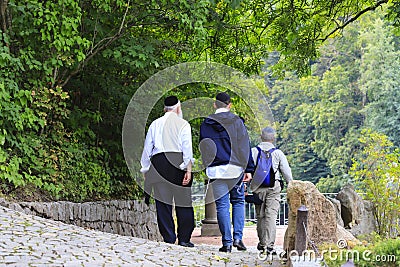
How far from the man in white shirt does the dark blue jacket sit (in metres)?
0.23

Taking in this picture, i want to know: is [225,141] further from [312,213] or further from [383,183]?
[383,183]

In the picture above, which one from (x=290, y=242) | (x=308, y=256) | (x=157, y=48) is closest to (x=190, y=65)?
(x=157, y=48)

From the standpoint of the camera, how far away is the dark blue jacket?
819cm

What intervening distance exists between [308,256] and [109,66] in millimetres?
7299

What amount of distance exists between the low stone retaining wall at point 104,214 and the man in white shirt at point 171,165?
6.59 ft

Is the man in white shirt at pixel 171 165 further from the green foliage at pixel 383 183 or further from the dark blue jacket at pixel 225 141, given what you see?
the green foliage at pixel 383 183

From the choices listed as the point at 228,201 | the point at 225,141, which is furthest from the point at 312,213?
the point at 225,141

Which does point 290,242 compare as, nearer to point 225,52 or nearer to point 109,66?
point 109,66

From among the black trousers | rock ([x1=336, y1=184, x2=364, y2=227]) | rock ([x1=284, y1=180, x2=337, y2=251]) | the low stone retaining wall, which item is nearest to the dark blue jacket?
the black trousers

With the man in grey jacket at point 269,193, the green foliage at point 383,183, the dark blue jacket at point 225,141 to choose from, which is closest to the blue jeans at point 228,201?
the dark blue jacket at point 225,141

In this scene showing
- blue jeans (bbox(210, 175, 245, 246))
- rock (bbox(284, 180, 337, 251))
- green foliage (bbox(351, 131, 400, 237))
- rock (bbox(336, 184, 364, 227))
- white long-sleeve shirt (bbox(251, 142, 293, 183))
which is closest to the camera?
rock (bbox(284, 180, 337, 251))

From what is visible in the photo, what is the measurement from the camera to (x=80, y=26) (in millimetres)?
11219

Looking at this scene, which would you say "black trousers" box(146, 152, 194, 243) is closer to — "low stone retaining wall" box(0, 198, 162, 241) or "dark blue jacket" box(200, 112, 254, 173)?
"dark blue jacket" box(200, 112, 254, 173)

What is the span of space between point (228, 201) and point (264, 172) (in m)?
0.63
